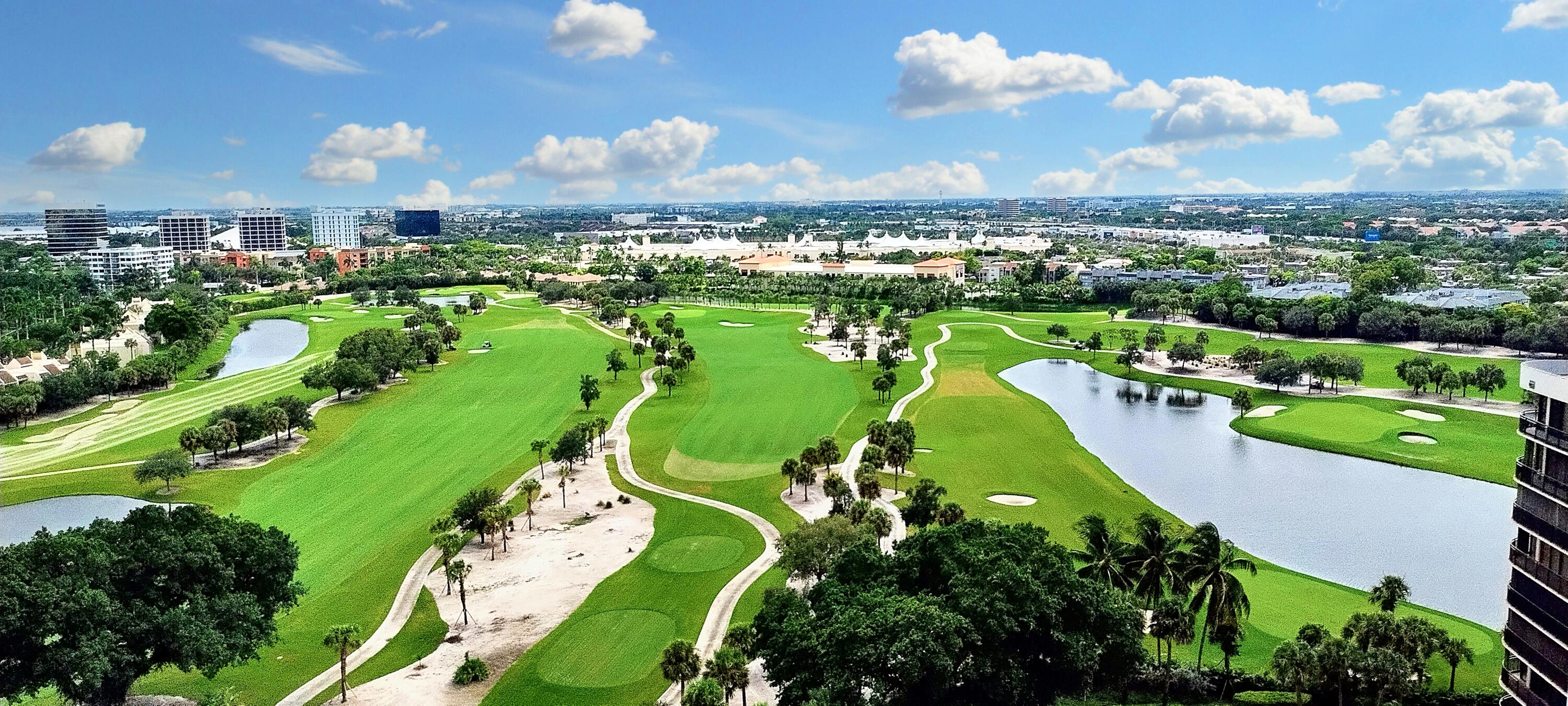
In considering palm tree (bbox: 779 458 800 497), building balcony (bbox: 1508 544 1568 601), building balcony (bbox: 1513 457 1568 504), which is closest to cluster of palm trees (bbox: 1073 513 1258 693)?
building balcony (bbox: 1508 544 1568 601)

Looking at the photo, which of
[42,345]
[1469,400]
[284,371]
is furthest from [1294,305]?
[42,345]

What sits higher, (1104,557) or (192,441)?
(1104,557)

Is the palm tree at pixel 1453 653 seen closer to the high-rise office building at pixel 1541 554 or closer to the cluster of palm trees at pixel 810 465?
the high-rise office building at pixel 1541 554

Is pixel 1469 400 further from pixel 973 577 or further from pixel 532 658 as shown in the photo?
→ pixel 532 658

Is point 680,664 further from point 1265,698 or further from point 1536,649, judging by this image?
point 1536,649

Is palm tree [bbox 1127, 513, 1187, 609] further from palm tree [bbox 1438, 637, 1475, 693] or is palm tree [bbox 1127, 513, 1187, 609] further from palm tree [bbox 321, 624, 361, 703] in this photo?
palm tree [bbox 321, 624, 361, 703]

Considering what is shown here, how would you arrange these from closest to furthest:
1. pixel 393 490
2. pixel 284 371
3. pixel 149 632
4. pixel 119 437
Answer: pixel 149 632
pixel 393 490
pixel 119 437
pixel 284 371

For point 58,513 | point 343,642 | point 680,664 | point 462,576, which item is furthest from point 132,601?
point 58,513
